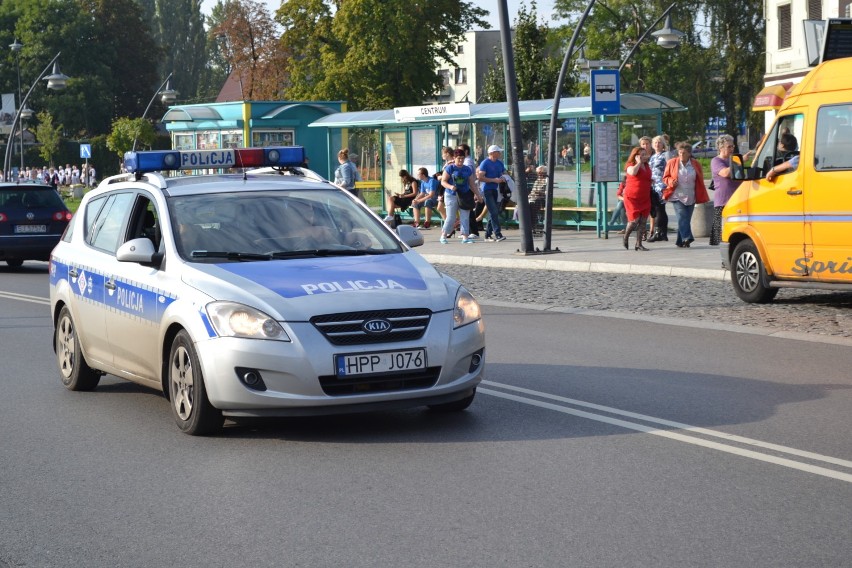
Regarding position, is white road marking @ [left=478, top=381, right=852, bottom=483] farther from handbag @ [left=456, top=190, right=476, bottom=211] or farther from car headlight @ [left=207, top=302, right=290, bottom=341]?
handbag @ [left=456, top=190, right=476, bottom=211]

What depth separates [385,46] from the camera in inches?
2441

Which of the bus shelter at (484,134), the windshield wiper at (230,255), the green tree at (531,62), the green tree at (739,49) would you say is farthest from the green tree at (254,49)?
the windshield wiper at (230,255)

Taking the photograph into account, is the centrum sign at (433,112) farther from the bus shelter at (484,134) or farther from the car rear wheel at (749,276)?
the car rear wheel at (749,276)

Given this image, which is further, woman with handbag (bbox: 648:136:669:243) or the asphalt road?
woman with handbag (bbox: 648:136:669:243)

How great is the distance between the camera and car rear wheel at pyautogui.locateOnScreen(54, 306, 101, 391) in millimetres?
10023

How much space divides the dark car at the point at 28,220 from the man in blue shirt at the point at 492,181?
772 centimetres

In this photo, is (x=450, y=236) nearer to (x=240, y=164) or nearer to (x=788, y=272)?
(x=788, y=272)

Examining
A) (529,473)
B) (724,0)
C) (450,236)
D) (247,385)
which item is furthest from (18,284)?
(724,0)

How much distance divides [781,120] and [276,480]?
940 cm

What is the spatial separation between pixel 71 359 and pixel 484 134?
2071 centimetres

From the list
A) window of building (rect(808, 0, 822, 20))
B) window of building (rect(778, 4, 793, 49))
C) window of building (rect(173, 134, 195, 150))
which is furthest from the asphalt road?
window of building (rect(778, 4, 793, 49))

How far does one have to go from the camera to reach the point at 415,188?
3106cm

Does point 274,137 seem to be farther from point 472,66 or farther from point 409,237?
point 472,66

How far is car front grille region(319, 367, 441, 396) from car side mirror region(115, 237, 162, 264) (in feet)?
5.23
